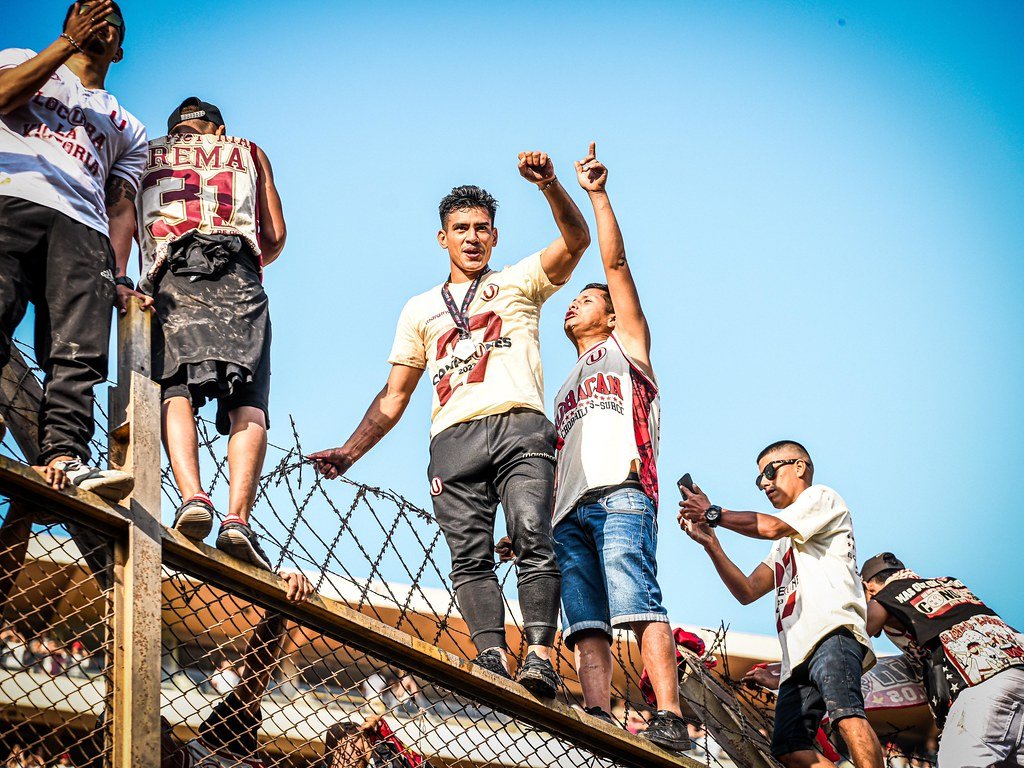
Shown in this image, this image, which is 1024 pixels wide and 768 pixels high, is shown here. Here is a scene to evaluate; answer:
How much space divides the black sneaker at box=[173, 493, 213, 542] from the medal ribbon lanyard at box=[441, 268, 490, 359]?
1.94m

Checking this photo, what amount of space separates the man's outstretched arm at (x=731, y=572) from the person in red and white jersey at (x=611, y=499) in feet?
3.48

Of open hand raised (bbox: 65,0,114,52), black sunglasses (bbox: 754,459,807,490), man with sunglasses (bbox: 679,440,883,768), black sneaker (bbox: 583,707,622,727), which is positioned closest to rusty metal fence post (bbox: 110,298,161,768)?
open hand raised (bbox: 65,0,114,52)

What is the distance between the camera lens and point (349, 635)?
16.1 ft

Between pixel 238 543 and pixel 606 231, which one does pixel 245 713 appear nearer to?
pixel 238 543

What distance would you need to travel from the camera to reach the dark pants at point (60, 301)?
181 inches

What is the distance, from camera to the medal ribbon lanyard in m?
Result: 6.18

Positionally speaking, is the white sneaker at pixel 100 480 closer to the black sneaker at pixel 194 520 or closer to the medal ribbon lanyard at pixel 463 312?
the black sneaker at pixel 194 520

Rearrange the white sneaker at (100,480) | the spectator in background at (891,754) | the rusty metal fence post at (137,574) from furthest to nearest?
the spectator in background at (891,754), the white sneaker at (100,480), the rusty metal fence post at (137,574)

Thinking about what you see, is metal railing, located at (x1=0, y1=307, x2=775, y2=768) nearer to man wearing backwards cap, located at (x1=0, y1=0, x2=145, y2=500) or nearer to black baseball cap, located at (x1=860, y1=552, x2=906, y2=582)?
man wearing backwards cap, located at (x1=0, y1=0, x2=145, y2=500)

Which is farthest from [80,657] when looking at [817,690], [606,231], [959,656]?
[959,656]

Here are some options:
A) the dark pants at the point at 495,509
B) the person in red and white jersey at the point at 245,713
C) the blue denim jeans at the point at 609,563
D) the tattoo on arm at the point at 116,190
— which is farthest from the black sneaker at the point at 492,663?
the tattoo on arm at the point at 116,190

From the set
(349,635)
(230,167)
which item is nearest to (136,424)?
(349,635)

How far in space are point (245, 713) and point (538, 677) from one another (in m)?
1.19

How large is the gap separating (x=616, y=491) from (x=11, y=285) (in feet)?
9.74
